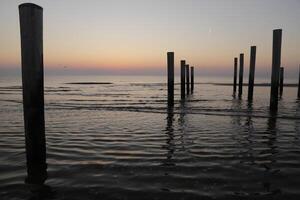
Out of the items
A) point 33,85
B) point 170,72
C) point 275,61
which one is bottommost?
point 33,85

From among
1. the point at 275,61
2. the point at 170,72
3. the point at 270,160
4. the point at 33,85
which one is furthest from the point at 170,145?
the point at 170,72

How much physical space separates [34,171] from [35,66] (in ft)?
5.42

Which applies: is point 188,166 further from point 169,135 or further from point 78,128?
point 78,128

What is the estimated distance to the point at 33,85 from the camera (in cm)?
489

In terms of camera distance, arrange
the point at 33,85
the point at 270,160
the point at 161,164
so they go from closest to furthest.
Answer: the point at 33,85
the point at 161,164
the point at 270,160

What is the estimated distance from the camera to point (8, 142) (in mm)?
7332

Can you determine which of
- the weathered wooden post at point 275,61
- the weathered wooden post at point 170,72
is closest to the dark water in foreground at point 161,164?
the weathered wooden post at point 275,61

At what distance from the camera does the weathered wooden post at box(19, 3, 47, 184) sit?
185 inches

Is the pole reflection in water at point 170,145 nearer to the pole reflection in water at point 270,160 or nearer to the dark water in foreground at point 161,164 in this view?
the dark water in foreground at point 161,164

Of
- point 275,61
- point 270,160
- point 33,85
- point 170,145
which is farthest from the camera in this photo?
point 275,61

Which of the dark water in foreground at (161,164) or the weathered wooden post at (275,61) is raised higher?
the weathered wooden post at (275,61)

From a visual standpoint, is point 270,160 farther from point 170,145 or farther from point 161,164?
point 170,145

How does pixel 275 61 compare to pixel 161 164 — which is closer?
pixel 161 164

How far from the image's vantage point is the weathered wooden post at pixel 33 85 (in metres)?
4.70
